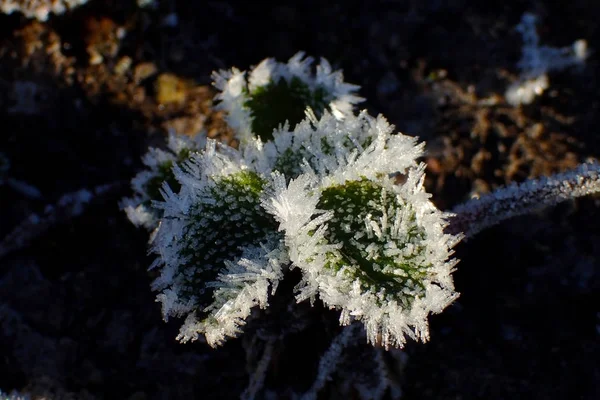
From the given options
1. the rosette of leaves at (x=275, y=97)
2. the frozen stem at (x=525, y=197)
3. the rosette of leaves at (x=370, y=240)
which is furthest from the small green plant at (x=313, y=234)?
the frozen stem at (x=525, y=197)

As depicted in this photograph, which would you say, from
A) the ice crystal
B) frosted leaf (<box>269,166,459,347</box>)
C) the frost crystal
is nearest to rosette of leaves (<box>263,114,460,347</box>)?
frosted leaf (<box>269,166,459,347</box>)

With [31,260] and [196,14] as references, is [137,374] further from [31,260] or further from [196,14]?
[196,14]

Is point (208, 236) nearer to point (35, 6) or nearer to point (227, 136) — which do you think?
point (227, 136)

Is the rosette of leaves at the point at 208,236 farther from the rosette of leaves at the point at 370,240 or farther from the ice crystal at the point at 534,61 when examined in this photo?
the ice crystal at the point at 534,61

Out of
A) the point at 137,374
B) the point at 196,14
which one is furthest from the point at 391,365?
the point at 196,14

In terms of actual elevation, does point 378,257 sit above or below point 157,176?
below

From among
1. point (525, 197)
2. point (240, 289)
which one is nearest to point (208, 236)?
point (240, 289)
